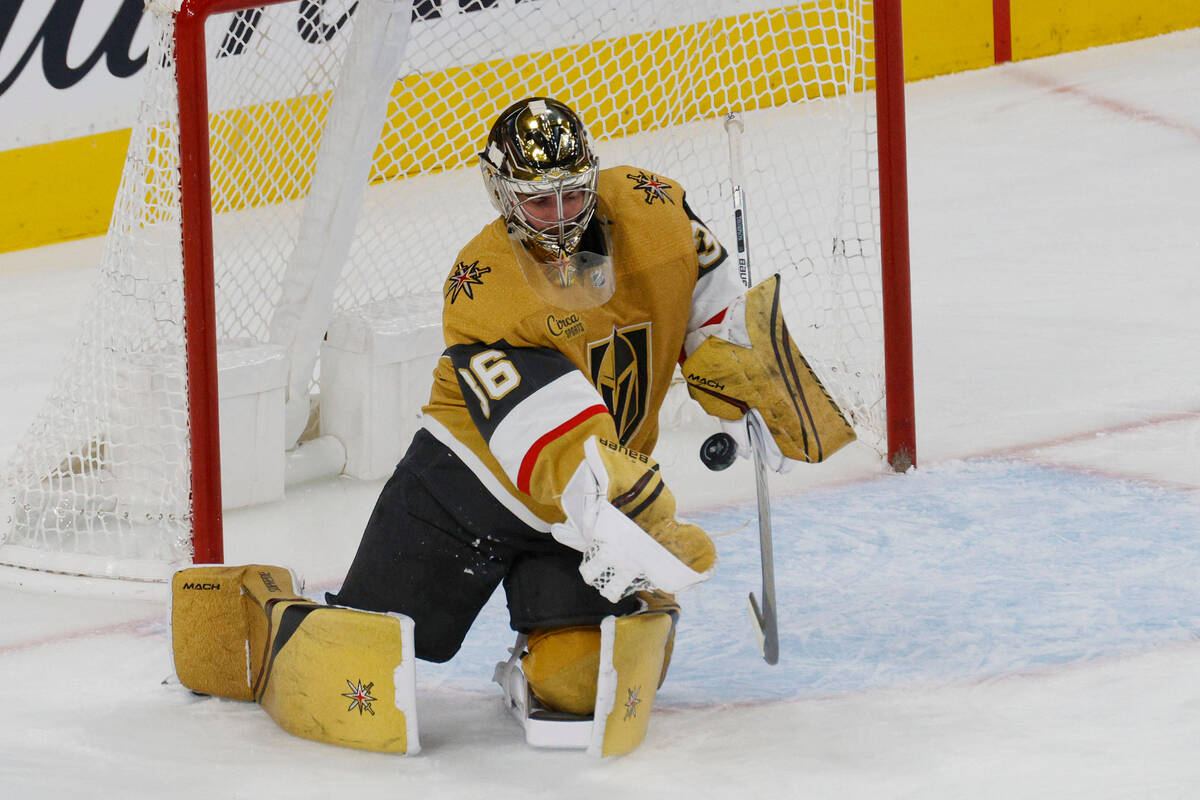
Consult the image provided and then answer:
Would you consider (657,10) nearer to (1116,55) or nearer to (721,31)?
(721,31)

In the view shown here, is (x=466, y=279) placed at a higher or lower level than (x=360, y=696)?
higher

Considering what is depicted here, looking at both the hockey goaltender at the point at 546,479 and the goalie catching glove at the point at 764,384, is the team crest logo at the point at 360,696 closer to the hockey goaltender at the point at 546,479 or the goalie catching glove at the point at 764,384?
the hockey goaltender at the point at 546,479

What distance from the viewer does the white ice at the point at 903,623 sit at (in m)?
2.31

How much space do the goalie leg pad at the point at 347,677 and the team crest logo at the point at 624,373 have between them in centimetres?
40

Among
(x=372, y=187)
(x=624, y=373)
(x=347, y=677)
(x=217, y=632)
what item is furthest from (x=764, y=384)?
(x=372, y=187)

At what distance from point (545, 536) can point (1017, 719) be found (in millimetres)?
678

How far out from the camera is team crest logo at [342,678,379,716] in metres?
2.40

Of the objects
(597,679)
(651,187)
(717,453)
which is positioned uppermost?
(651,187)

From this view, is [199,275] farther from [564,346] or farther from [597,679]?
[597,679]

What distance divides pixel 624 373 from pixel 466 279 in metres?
0.26

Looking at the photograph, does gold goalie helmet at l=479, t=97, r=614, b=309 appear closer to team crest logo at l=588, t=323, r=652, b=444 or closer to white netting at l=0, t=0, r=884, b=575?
team crest logo at l=588, t=323, r=652, b=444

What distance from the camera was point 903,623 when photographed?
9.28ft

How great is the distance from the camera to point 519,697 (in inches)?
97.8

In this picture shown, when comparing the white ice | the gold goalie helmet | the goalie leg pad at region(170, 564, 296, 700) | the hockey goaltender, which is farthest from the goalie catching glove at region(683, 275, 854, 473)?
the goalie leg pad at region(170, 564, 296, 700)
